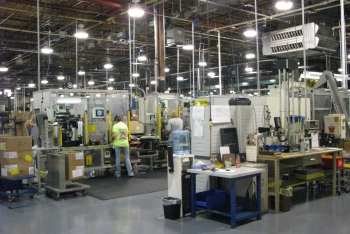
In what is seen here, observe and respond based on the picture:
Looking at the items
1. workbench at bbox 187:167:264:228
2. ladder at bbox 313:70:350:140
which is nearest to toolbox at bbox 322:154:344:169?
ladder at bbox 313:70:350:140

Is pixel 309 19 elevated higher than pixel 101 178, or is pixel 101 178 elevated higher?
pixel 309 19

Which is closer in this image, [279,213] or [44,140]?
[279,213]

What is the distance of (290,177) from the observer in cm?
634

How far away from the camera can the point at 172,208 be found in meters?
4.92

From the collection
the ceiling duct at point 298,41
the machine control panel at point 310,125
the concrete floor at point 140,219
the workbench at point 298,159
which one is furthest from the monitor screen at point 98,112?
the machine control panel at point 310,125

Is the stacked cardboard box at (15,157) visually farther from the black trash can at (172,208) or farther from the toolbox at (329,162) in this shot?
the toolbox at (329,162)

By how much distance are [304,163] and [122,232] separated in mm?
3170

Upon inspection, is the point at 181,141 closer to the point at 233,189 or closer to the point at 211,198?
the point at 211,198

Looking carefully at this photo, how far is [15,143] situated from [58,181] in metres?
1.05

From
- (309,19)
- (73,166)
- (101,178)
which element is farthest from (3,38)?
(309,19)

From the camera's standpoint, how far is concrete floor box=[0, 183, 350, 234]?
4.53 metres

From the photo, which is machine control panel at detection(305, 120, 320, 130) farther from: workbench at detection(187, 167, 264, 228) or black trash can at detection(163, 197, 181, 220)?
black trash can at detection(163, 197, 181, 220)

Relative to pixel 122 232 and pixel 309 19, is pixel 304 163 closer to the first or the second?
pixel 122 232

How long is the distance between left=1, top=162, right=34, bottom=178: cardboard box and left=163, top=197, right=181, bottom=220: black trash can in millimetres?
2788
